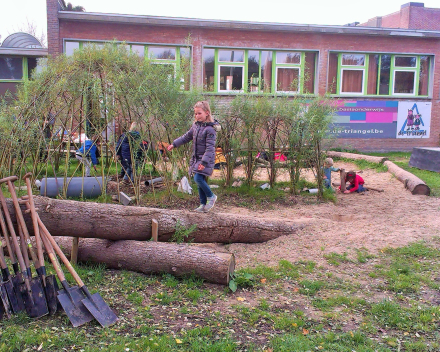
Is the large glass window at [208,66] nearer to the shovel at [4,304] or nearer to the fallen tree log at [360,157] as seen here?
the fallen tree log at [360,157]

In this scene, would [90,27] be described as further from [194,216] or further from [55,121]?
[194,216]

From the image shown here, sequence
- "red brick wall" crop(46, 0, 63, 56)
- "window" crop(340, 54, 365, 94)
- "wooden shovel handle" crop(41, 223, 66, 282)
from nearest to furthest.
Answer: "wooden shovel handle" crop(41, 223, 66, 282) → "red brick wall" crop(46, 0, 63, 56) → "window" crop(340, 54, 365, 94)

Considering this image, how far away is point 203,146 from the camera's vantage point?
6.41 meters

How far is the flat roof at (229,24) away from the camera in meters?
15.3

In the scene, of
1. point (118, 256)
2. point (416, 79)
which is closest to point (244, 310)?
point (118, 256)

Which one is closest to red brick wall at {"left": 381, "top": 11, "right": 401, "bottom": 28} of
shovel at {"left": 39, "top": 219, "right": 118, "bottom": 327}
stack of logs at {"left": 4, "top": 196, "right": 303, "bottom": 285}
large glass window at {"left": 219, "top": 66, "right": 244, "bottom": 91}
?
large glass window at {"left": 219, "top": 66, "right": 244, "bottom": 91}

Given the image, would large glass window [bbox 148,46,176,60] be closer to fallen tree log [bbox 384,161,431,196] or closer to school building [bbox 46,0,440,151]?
school building [bbox 46,0,440,151]

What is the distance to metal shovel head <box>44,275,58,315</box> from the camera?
12.0 feet

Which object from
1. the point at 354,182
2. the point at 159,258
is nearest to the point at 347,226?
the point at 159,258

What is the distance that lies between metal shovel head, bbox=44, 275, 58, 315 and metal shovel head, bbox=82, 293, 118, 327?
0.26 meters

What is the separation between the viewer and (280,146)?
8742mm

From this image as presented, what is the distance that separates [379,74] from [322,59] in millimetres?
2829

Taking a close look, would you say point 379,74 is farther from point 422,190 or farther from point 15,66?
point 15,66

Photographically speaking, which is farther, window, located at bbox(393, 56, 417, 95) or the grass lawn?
window, located at bbox(393, 56, 417, 95)
